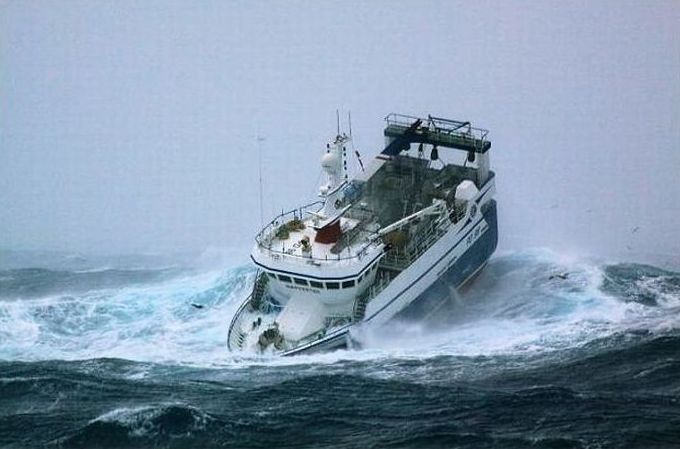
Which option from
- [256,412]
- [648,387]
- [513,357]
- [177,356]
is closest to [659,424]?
[648,387]

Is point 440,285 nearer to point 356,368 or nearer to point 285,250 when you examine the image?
point 285,250

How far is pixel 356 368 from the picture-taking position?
34.3m

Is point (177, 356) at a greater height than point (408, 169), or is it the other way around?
point (408, 169)

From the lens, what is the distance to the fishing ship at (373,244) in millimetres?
36344

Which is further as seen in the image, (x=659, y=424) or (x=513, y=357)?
(x=513, y=357)

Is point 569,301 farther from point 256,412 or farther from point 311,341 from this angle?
point 256,412

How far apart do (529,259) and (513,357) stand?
8.92 metres

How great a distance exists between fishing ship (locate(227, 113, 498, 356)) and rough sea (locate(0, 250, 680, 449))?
0.88 meters

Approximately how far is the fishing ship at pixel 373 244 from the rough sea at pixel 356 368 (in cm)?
88

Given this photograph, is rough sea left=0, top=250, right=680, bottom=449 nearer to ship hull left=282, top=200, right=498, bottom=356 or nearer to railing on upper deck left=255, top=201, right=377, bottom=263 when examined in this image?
ship hull left=282, top=200, right=498, bottom=356

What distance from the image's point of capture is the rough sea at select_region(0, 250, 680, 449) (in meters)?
29.6

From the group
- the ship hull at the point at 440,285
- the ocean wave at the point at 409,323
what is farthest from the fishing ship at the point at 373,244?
the ocean wave at the point at 409,323

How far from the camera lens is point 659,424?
29.2 m

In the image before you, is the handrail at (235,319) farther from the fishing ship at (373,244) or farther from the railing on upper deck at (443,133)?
the railing on upper deck at (443,133)
